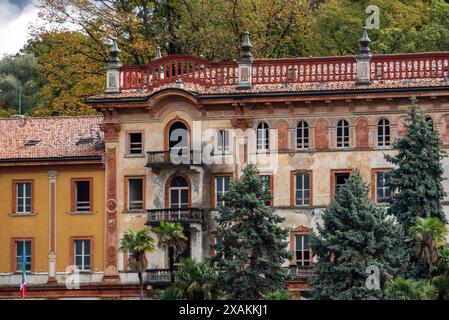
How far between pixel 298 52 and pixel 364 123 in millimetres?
22868

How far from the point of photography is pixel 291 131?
74625 mm

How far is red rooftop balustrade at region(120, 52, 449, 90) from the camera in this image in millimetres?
73562

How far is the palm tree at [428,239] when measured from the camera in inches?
2463

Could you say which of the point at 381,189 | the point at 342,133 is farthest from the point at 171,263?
the point at 381,189

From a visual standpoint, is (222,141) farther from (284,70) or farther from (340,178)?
(340,178)

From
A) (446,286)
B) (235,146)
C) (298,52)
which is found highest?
(298,52)

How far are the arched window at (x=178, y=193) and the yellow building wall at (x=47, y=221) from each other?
10.5 ft

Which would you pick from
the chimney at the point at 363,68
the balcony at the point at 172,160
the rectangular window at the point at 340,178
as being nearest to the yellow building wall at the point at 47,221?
the balcony at the point at 172,160

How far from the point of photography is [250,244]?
66625 millimetres

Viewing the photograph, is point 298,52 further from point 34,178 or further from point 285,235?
point 285,235

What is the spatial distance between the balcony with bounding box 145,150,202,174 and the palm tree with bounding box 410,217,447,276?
14.1 metres

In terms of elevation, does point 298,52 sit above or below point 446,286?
above
